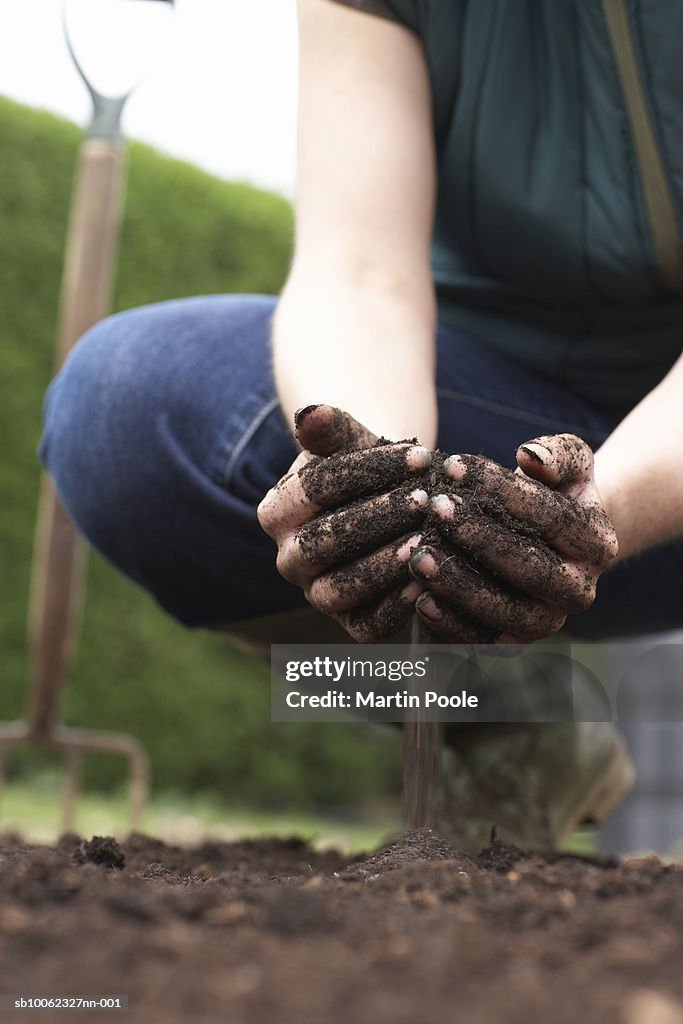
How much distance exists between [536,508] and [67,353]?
2.01m

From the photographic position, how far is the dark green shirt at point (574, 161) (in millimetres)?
1454

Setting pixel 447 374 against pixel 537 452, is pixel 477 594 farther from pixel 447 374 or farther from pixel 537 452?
pixel 447 374

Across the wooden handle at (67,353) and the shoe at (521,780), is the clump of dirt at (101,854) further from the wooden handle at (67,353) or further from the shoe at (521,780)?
the wooden handle at (67,353)

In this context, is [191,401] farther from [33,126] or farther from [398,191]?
[33,126]

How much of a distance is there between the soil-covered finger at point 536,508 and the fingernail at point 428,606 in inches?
4.6

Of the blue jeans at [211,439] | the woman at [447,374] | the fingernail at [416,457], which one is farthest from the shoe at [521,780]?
the fingernail at [416,457]

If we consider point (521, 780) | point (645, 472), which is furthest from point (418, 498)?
point (521, 780)

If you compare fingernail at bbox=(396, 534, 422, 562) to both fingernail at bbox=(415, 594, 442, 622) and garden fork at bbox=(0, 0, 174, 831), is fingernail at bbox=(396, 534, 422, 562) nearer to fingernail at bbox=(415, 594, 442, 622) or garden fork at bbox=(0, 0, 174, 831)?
fingernail at bbox=(415, 594, 442, 622)

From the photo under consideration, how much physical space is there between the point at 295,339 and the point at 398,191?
0.29m

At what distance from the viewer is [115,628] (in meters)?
4.51

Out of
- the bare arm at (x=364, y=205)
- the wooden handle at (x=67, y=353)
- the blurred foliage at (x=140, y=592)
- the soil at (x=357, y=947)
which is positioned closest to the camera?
the soil at (x=357, y=947)

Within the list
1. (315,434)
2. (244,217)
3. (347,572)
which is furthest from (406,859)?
(244,217)

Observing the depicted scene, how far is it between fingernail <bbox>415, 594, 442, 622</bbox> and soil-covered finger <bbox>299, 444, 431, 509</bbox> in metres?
0.13

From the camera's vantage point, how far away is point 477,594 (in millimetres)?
1097
